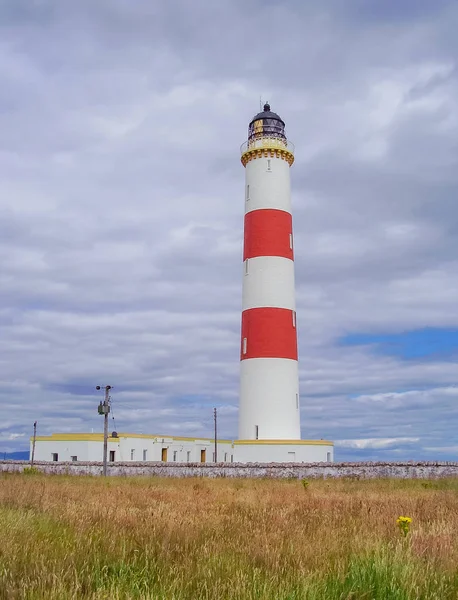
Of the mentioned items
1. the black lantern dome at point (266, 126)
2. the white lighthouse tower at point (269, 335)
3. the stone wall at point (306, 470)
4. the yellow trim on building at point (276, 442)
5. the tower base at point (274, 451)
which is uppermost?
the black lantern dome at point (266, 126)

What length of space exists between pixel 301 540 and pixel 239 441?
24.1 metres

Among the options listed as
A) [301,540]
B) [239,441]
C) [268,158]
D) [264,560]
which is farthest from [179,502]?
[268,158]

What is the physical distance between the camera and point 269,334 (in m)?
30.0

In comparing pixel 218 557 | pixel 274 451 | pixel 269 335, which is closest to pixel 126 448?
pixel 274 451

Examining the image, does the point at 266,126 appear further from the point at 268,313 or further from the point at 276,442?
the point at 276,442

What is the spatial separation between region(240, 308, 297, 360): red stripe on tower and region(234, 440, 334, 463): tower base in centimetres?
411

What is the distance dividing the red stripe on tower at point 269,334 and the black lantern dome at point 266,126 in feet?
34.0

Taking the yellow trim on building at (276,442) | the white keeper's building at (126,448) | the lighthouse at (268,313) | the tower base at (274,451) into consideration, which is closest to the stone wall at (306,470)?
the tower base at (274,451)

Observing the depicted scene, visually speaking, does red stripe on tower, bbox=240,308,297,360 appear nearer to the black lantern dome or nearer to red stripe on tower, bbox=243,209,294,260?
red stripe on tower, bbox=243,209,294,260

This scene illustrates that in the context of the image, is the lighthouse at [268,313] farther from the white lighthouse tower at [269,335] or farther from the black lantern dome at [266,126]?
the black lantern dome at [266,126]

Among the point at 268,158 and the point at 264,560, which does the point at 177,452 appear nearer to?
the point at 268,158

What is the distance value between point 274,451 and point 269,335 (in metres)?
5.53

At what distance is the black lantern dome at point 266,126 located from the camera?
34438mm

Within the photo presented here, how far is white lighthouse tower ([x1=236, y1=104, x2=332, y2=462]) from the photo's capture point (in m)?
29.8
